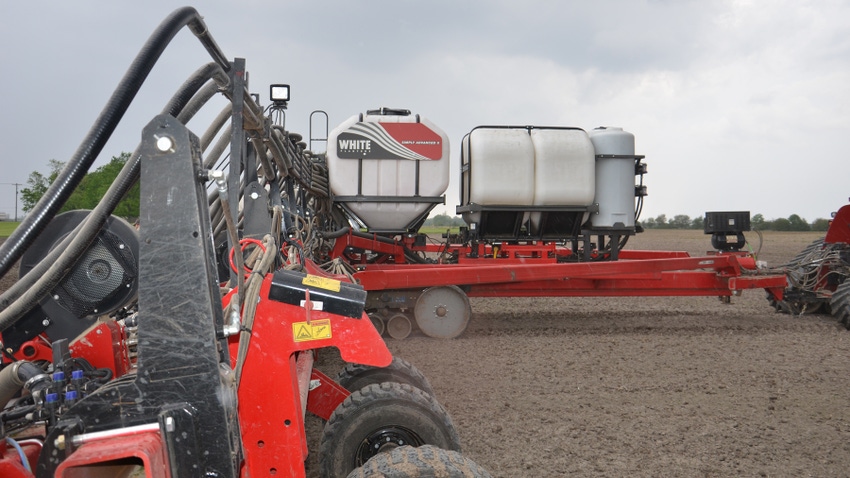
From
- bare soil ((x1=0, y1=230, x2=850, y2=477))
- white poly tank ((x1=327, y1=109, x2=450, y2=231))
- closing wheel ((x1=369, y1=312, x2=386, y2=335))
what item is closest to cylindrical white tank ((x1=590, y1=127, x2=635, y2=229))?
bare soil ((x1=0, y1=230, x2=850, y2=477))

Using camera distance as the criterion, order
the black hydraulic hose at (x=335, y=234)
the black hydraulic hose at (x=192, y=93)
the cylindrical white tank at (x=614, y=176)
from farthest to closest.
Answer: the cylindrical white tank at (x=614, y=176) < the black hydraulic hose at (x=335, y=234) < the black hydraulic hose at (x=192, y=93)

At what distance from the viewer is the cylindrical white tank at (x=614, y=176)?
8.68 metres

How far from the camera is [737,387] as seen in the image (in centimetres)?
524

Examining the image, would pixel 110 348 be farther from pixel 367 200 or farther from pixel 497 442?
pixel 367 200

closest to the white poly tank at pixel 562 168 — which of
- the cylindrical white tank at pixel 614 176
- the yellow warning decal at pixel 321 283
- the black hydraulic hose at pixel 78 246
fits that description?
the cylindrical white tank at pixel 614 176

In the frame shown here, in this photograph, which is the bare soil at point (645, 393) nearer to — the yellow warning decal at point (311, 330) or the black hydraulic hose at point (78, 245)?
the yellow warning decal at point (311, 330)

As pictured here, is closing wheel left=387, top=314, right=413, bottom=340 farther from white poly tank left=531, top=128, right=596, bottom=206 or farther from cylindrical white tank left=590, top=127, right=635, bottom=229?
cylindrical white tank left=590, top=127, right=635, bottom=229

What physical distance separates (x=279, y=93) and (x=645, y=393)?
12.6 feet

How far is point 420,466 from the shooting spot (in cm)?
208

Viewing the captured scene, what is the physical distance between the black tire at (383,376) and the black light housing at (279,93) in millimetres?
2351

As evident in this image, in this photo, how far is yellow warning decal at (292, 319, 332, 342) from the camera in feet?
7.49

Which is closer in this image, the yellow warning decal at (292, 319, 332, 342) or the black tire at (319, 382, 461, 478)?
the yellow warning decal at (292, 319, 332, 342)

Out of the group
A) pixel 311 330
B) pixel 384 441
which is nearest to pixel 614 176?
pixel 384 441

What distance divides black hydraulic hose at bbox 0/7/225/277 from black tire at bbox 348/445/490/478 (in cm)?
128
